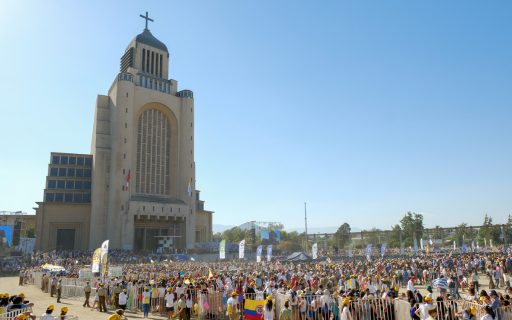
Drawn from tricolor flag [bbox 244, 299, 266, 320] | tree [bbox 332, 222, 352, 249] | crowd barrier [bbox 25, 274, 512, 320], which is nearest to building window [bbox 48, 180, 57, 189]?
crowd barrier [bbox 25, 274, 512, 320]

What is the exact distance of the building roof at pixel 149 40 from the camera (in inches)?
2940

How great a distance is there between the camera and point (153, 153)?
70.9 m

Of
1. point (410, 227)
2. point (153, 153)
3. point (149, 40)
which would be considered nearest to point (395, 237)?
point (410, 227)

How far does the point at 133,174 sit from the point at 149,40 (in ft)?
88.7

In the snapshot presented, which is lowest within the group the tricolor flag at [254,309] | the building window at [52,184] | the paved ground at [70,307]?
the paved ground at [70,307]

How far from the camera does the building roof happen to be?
7469cm

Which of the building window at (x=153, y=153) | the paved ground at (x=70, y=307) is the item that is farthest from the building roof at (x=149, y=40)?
the paved ground at (x=70, y=307)

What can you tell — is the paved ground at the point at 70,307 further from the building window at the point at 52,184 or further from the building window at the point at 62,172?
the building window at the point at 62,172

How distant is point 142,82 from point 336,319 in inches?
2554

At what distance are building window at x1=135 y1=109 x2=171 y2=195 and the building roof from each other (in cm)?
1387

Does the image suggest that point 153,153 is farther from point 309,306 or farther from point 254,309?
point 309,306

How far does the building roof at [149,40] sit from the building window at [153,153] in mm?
13871

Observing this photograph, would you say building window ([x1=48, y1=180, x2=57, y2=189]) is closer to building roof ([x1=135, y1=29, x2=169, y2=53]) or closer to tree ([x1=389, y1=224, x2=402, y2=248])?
building roof ([x1=135, y1=29, x2=169, y2=53])

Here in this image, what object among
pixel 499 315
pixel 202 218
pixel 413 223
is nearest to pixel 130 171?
pixel 202 218
